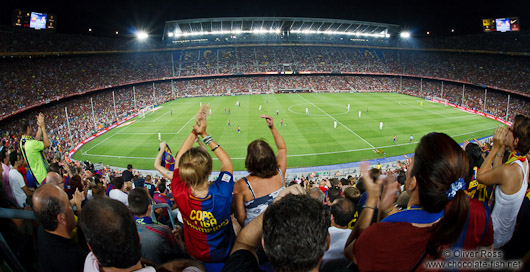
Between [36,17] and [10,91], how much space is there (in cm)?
1299

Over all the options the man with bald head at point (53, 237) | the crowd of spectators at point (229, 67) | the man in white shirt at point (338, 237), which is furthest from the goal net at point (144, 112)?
the man in white shirt at point (338, 237)

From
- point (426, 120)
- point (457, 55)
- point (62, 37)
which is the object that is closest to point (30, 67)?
point (62, 37)

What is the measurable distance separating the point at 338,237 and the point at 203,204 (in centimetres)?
175

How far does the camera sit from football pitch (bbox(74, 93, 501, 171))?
27.5 meters

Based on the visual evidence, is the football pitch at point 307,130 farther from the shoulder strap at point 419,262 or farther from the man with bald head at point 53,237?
the shoulder strap at point 419,262

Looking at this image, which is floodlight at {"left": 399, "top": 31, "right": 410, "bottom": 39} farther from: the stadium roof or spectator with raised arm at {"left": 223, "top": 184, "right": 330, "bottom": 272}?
spectator with raised arm at {"left": 223, "top": 184, "right": 330, "bottom": 272}

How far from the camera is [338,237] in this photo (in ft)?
11.4

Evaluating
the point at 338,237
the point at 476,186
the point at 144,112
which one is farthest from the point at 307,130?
the point at 338,237

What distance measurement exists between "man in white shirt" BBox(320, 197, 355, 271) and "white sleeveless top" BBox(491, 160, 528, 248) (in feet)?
5.73

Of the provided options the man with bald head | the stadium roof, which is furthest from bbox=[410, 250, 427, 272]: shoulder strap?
the stadium roof

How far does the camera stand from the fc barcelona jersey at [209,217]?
10.8 feet

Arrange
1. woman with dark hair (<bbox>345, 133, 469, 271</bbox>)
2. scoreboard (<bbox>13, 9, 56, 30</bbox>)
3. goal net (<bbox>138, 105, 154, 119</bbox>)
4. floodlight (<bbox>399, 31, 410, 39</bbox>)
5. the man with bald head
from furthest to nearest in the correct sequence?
floodlight (<bbox>399, 31, 410, 39</bbox>) → goal net (<bbox>138, 105, 154, 119</bbox>) → scoreboard (<bbox>13, 9, 56, 30</bbox>) → the man with bald head → woman with dark hair (<bbox>345, 133, 469, 271</bbox>)

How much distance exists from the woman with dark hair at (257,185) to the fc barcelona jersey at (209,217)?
0.33 metres

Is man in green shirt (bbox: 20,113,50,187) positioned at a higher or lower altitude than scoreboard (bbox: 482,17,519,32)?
lower
